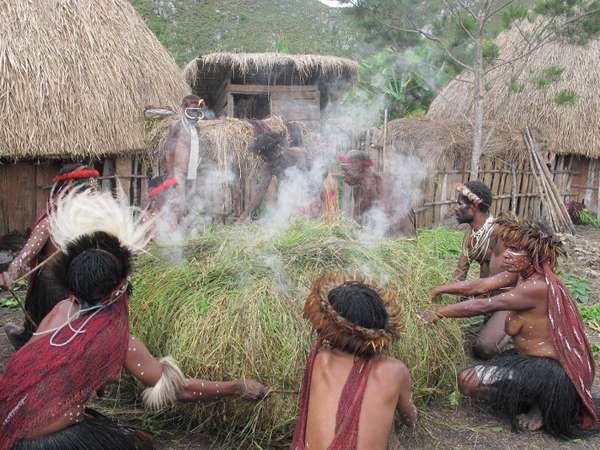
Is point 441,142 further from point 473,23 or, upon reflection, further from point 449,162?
point 473,23

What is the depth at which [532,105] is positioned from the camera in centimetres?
1053

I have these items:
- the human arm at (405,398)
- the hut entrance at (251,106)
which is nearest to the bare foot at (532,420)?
the human arm at (405,398)

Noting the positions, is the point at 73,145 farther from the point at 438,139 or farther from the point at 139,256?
the point at 438,139

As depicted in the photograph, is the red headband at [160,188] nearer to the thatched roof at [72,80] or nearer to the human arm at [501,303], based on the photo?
the human arm at [501,303]

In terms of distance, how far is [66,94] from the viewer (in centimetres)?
643

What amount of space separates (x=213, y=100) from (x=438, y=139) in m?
6.64

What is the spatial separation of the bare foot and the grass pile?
0.43 metres

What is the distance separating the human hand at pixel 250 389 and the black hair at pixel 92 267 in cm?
75

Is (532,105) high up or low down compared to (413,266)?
up

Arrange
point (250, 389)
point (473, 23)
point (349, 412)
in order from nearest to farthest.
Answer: point (349, 412) → point (250, 389) → point (473, 23)

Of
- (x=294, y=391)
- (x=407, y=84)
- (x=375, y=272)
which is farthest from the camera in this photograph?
(x=407, y=84)

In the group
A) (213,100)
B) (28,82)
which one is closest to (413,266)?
(28,82)

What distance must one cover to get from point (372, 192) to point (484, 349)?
156 centimetres

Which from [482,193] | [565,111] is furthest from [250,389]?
[565,111]
